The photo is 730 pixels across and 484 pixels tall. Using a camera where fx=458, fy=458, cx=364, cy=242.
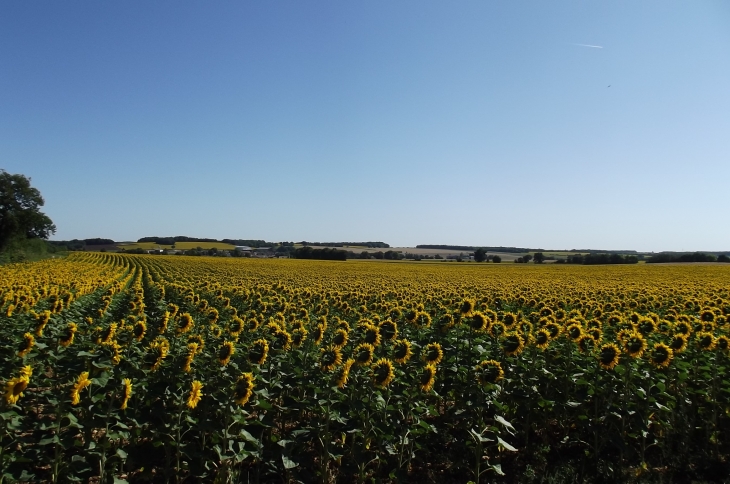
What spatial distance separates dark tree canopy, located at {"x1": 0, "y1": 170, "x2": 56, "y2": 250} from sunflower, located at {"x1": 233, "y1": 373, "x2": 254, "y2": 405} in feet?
257

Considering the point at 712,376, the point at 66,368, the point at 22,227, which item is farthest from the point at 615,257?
the point at 22,227

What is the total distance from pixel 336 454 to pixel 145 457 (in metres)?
2.11

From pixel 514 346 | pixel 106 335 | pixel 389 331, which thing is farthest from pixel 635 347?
pixel 106 335

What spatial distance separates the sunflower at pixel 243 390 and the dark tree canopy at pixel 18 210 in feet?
257

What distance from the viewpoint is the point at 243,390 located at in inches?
185

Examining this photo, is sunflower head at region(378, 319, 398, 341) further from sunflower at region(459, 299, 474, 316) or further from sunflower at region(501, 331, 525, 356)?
sunflower at region(501, 331, 525, 356)

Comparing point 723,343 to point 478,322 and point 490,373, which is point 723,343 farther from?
point 490,373

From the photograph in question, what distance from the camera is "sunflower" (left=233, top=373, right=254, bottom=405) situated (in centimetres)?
468

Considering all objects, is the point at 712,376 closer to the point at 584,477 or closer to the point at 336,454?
the point at 584,477

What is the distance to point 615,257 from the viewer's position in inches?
3115

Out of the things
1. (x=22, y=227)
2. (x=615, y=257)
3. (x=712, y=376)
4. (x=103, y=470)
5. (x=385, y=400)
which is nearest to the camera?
(x=103, y=470)

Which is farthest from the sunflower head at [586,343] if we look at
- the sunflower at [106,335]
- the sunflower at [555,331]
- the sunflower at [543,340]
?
the sunflower at [106,335]

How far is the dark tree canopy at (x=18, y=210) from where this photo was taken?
6775cm

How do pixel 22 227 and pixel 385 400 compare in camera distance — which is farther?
pixel 22 227
